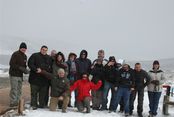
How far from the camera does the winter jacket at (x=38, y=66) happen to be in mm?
10781

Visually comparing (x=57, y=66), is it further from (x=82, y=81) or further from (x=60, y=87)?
(x=82, y=81)

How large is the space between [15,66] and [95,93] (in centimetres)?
267

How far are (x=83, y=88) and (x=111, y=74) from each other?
1.02m

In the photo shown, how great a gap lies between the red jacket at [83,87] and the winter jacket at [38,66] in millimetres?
887

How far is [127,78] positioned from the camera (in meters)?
11.3

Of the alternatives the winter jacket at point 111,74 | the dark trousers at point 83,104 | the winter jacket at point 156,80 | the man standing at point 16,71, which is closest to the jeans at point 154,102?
the winter jacket at point 156,80

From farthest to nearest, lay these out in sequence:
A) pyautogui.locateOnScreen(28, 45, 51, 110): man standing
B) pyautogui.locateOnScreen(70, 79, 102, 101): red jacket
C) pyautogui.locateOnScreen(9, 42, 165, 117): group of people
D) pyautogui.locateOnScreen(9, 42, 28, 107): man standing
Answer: pyautogui.locateOnScreen(70, 79, 102, 101): red jacket
pyautogui.locateOnScreen(28, 45, 51, 110): man standing
pyautogui.locateOnScreen(9, 42, 165, 117): group of people
pyautogui.locateOnScreen(9, 42, 28, 107): man standing

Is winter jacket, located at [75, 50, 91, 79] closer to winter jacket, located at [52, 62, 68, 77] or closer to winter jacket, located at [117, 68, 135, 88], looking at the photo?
winter jacket, located at [52, 62, 68, 77]

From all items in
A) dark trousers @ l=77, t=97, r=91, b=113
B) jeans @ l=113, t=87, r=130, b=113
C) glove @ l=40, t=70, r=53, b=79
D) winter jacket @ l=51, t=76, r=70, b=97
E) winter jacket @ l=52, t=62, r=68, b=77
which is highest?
winter jacket @ l=52, t=62, r=68, b=77

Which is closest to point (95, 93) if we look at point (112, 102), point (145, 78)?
point (112, 102)

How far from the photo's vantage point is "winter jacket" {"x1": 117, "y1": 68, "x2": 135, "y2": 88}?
37.2 feet

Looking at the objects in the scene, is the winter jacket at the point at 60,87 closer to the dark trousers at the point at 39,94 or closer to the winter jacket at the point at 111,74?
the dark trousers at the point at 39,94

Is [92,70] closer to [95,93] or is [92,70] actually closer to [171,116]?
[95,93]

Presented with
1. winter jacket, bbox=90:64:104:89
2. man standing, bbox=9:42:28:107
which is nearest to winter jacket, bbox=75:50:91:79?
winter jacket, bbox=90:64:104:89
